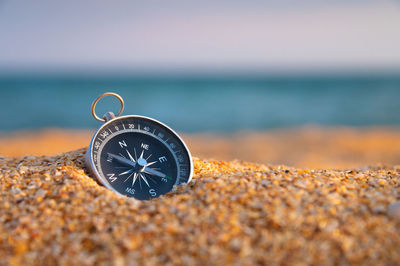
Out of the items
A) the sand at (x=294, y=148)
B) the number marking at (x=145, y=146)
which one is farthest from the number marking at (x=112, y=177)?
the sand at (x=294, y=148)

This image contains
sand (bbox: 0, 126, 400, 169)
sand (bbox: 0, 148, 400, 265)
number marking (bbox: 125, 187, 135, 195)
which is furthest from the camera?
sand (bbox: 0, 126, 400, 169)

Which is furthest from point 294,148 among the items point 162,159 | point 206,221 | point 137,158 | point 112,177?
point 206,221

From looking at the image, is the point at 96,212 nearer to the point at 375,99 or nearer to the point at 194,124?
the point at 194,124

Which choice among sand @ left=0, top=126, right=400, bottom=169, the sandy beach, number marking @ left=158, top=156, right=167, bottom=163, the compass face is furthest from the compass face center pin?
sand @ left=0, top=126, right=400, bottom=169

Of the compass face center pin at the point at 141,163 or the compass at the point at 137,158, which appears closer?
the compass at the point at 137,158

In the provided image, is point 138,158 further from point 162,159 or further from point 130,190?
point 130,190

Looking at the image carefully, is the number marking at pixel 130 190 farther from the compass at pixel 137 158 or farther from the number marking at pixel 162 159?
the number marking at pixel 162 159

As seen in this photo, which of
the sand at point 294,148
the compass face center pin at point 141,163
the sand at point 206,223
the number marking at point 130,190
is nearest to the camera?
the sand at point 206,223

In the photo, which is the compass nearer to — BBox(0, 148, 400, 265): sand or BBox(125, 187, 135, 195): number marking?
BBox(125, 187, 135, 195): number marking
